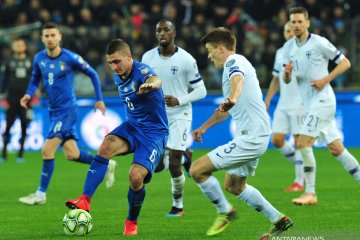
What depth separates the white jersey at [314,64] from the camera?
38.2ft

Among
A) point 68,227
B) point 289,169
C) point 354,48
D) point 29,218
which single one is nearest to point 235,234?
point 68,227

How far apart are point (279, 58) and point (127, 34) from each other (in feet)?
32.3

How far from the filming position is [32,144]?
2109 cm

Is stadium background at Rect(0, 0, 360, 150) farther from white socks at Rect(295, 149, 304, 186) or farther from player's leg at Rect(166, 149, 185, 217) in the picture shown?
player's leg at Rect(166, 149, 185, 217)

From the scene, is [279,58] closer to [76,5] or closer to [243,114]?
[243,114]

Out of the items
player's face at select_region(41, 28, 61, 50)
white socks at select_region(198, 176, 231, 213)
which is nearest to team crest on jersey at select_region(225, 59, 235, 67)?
white socks at select_region(198, 176, 231, 213)

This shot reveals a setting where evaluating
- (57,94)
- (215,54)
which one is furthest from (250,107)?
(57,94)

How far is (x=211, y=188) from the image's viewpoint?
8.64 metres

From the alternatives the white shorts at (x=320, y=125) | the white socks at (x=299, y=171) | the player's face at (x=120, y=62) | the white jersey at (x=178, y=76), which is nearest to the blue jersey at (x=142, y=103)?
the player's face at (x=120, y=62)

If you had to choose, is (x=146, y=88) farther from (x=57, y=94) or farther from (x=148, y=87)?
(x=57, y=94)

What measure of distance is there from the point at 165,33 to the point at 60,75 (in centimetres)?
224

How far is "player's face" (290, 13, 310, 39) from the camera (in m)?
11.7

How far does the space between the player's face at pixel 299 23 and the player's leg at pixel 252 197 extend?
350 centimetres

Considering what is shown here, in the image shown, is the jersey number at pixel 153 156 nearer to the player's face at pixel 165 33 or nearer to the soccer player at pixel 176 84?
the soccer player at pixel 176 84
